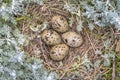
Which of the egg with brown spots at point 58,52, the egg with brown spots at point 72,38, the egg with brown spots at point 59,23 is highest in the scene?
the egg with brown spots at point 59,23

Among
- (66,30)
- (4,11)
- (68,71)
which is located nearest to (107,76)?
(68,71)

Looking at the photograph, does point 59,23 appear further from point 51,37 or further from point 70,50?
point 70,50

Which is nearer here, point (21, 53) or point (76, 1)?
point (21, 53)

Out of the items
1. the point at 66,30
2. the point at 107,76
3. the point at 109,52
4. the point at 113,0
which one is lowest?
the point at 107,76

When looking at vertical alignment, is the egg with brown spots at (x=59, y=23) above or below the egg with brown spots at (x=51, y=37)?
above

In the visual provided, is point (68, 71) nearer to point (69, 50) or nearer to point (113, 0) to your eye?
point (69, 50)
